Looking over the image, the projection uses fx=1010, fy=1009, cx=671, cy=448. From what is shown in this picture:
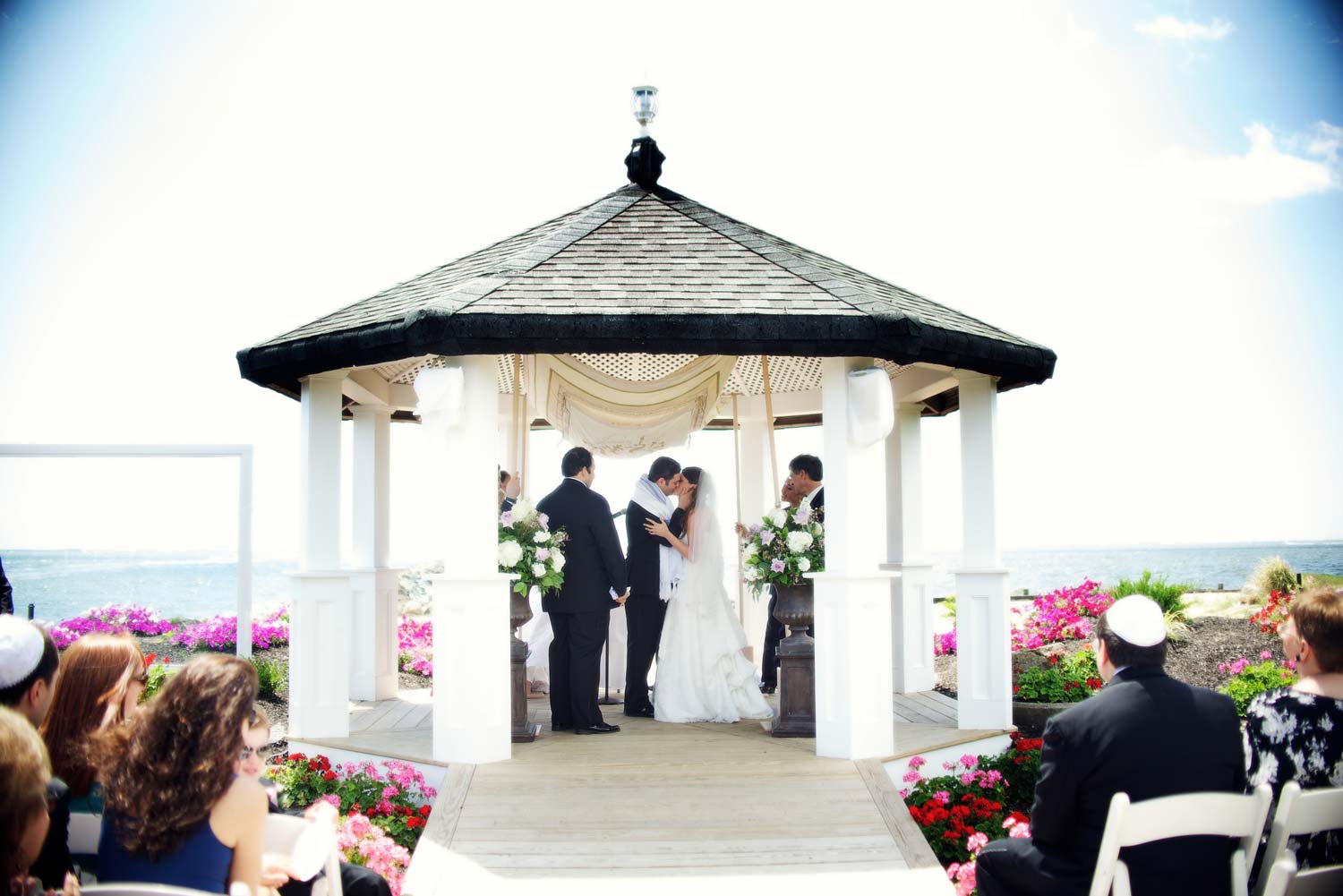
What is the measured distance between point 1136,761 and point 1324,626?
105 cm

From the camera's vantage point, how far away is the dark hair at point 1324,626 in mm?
3848

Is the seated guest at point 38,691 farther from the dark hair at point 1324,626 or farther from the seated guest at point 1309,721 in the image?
the dark hair at point 1324,626

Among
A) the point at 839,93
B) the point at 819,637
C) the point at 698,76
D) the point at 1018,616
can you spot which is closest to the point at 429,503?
the point at 819,637

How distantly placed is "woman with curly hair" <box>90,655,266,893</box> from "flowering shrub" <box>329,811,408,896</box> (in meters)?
1.83

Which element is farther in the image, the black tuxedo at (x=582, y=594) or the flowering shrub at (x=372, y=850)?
the black tuxedo at (x=582, y=594)

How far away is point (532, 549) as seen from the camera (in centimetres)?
738

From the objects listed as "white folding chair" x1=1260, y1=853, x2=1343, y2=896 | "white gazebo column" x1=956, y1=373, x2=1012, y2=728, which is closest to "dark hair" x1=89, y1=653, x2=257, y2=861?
"white folding chair" x1=1260, y1=853, x2=1343, y2=896

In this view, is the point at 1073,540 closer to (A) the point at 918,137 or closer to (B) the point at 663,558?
(A) the point at 918,137

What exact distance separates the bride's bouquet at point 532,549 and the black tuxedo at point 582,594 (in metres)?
0.25

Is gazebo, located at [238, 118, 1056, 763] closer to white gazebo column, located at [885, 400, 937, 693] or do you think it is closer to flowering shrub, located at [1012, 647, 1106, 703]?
white gazebo column, located at [885, 400, 937, 693]

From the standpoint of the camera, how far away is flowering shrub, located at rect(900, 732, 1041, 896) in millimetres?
5609

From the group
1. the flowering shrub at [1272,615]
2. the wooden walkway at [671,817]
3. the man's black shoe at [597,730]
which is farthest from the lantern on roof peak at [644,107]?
the flowering shrub at [1272,615]

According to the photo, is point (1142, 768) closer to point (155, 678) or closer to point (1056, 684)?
point (1056, 684)

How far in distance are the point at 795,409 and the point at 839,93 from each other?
52.2ft
